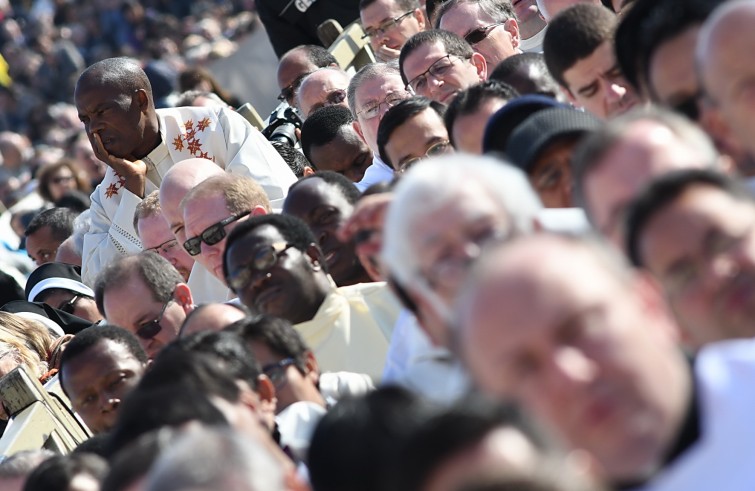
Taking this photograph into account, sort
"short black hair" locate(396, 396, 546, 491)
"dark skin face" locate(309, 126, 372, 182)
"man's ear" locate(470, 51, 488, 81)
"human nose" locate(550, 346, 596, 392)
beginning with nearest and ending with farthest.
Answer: "short black hair" locate(396, 396, 546, 491)
"human nose" locate(550, 346, 596, 392)
"man's ear" locate(470, 51, 488, 81)
"dark skin face" locate(309, 126, 372, 182)

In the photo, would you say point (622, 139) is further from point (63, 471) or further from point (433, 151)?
point (433, 151)

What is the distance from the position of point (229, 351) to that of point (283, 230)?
935 mm

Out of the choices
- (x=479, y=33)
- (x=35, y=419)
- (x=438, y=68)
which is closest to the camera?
(x=35, y=419)

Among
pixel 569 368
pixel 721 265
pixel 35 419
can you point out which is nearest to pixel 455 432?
pixel 569 368

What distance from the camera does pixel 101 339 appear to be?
4742 mm

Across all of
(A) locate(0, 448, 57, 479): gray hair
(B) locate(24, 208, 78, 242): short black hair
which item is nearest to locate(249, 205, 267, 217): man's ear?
(A) locate(0, 448, 57, 479): gray hair

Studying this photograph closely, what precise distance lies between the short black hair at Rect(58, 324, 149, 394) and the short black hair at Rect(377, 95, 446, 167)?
1.17m

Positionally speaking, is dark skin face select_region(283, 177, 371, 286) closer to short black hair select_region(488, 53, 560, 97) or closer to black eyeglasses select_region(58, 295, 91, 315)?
short black hair select_region(488, 53, 560, 97)

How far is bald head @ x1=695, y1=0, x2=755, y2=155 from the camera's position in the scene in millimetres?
3104

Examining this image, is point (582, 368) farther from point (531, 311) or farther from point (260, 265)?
point (260, 265)

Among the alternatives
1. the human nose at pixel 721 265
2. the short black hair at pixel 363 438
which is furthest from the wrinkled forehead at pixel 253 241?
the human nose at pixel 721 265

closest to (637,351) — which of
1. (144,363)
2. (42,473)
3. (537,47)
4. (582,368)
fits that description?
(582,368)

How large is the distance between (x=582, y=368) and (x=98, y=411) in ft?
9.28

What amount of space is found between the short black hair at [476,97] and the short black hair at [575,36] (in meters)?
0.17
